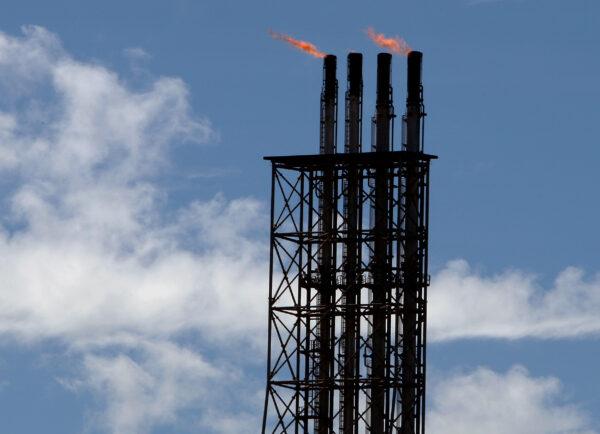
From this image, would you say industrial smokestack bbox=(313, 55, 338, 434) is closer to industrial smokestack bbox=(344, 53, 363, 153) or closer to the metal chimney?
industrial smokestack bbox=(344, 53, 363, 153)

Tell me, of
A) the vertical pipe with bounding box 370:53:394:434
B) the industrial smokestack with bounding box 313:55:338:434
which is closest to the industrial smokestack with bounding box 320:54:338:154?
the industrial smokestack with bounding box 313:55:338:434

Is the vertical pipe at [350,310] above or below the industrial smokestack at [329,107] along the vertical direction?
below

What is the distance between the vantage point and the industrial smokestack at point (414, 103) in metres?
104

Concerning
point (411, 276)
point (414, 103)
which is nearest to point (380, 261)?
point (411, 276)

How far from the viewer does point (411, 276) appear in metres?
104

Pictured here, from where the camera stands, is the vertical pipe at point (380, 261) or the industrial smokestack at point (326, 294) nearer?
the vertical pipe at point (380, 261)

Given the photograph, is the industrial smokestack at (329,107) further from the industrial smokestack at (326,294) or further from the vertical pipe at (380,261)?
the vertical pipe at (380,261)

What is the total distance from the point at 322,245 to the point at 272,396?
6.80 metres

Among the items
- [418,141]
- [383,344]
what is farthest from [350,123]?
[383,344]

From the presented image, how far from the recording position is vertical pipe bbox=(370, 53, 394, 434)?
339ft

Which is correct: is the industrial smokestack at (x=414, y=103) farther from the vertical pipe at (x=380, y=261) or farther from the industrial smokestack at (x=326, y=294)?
the industrial smokestack at (x=326, y=294)

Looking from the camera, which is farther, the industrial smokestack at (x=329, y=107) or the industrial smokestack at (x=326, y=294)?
the industrial smokestack at (x=329, y=107)

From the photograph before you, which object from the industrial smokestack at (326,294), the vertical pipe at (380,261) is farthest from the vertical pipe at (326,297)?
the vertical pipe at (380,261)

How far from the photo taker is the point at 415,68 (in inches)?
4151
